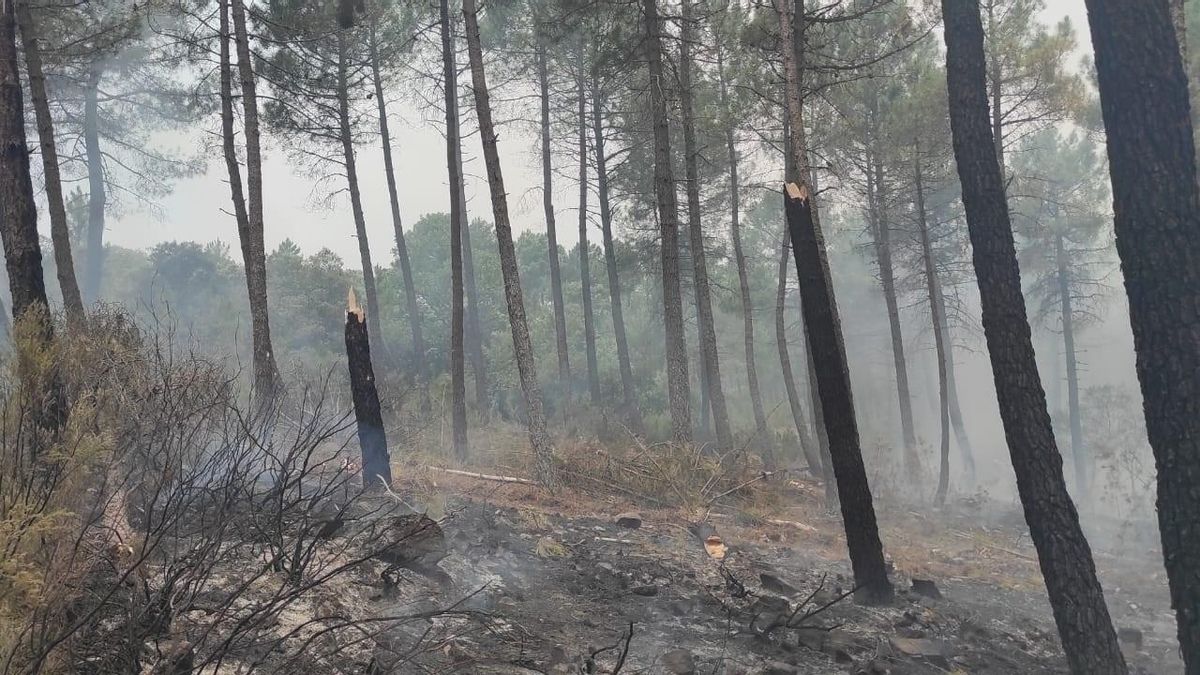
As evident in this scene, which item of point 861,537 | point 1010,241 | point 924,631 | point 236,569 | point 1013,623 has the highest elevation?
point 1010,241

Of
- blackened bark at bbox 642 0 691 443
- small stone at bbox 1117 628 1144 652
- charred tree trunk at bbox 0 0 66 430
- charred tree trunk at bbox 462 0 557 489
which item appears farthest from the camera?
blackened bark at bbox 642 0 691 443

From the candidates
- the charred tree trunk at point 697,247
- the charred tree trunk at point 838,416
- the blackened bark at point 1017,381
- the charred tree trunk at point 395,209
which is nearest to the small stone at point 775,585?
the charred tree trunk at point 838,416

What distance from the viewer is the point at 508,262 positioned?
1083 centimetres

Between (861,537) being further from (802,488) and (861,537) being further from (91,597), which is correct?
(802,488)

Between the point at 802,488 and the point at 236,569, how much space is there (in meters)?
11.2

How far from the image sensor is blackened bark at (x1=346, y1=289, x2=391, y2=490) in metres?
7.98

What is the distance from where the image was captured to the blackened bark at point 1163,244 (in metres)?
4.18

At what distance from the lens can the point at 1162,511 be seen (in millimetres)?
4301

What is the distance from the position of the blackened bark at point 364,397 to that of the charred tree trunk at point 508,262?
2812 mm

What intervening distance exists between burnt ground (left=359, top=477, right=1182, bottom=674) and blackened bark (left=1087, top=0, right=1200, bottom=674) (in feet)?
7.01

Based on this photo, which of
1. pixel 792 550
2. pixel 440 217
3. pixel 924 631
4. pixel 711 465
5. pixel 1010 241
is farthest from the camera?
pixel 440 217

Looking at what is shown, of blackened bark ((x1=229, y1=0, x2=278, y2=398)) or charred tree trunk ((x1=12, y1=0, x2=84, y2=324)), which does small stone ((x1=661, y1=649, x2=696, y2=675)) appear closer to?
blackened bark ((x1=229, y1=0, x2=278, y2=398))

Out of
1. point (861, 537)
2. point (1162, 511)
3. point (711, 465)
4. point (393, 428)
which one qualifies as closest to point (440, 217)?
point (393, 428)

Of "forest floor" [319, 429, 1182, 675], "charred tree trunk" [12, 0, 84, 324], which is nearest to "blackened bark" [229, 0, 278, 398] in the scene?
"charred tree trunk" [12, 0, 84, 324]
